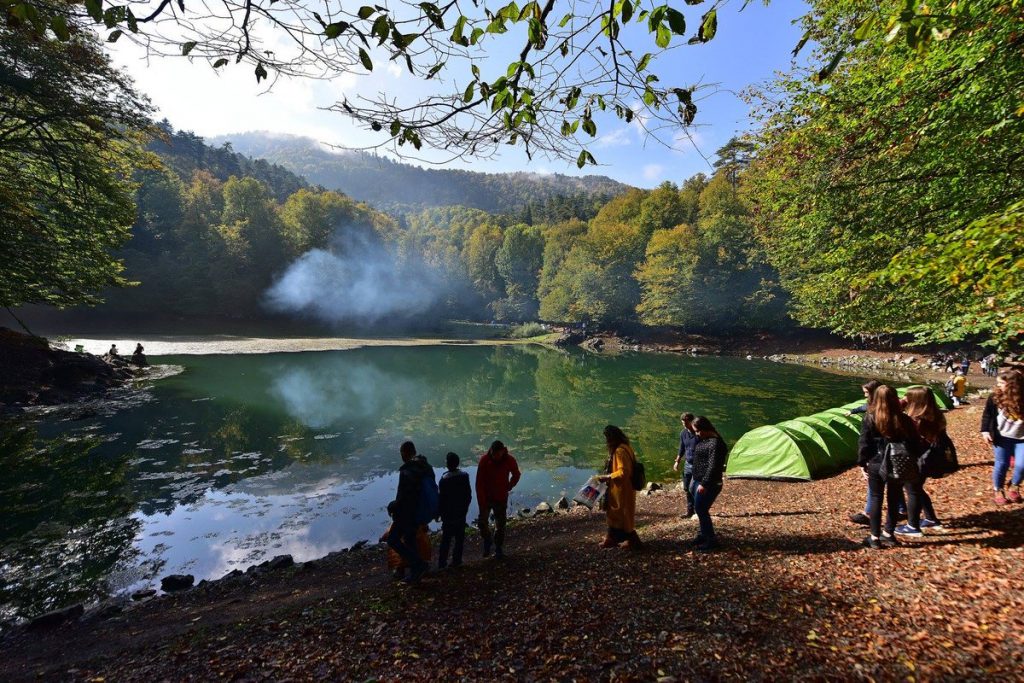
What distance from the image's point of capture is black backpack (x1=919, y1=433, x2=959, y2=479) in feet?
18.3

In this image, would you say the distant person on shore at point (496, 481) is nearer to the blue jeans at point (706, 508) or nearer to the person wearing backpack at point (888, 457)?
the blue jeans at point (706, 508)

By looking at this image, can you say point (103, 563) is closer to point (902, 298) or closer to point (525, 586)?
point (525, 586)

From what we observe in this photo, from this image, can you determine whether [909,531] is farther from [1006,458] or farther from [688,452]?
[688,452]

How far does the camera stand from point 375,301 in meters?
74.0

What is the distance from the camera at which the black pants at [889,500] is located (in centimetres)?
582

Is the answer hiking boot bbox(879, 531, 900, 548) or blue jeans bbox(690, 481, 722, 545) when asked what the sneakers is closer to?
hiking boot bbox(879, 531, 900, 548)

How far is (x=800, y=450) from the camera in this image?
11.8m

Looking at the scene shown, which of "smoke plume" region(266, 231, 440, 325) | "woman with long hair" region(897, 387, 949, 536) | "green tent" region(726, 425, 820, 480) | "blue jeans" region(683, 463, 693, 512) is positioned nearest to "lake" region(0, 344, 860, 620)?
"green tent" region(726, 425, 820, 480)

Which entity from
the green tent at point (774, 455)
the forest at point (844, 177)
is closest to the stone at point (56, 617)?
the forest at point (844, 177)

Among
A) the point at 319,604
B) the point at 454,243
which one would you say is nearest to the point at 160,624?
the point at 319,604

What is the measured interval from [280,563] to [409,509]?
474cm

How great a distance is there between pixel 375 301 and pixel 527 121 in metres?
73.8

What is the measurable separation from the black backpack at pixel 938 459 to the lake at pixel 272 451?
6790 millimetres

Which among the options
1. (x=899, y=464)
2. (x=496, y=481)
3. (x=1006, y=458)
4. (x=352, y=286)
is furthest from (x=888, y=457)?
(x=352, y=286)
